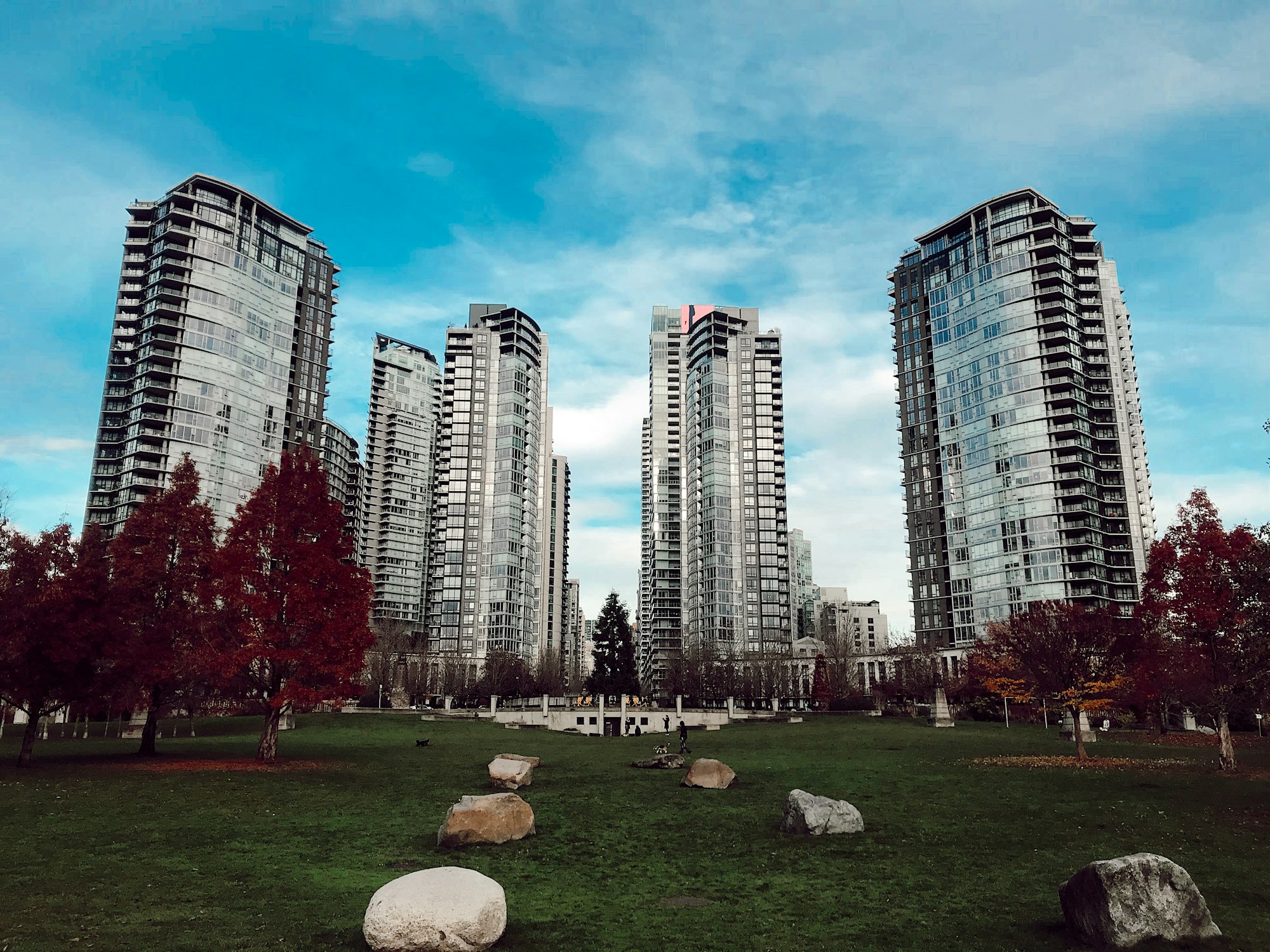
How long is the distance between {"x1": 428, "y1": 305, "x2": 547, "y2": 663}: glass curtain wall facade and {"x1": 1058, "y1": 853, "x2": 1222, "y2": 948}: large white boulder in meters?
156

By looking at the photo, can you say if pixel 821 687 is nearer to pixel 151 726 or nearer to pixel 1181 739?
pixel 1181 739

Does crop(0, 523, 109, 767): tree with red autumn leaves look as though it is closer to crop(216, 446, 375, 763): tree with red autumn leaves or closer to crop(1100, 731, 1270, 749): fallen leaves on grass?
crop(216, 446, 375, 763): tree with red autumn leaves

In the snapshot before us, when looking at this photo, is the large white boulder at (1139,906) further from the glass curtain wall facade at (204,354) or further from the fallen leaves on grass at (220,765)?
the glass curtain wall facade at (204,354)

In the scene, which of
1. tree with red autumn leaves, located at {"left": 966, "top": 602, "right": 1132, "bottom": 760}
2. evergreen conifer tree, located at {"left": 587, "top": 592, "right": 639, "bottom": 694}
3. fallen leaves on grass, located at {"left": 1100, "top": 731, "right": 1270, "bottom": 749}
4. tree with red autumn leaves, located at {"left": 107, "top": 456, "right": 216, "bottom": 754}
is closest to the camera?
tree with red autumn leaves, located at {"left": 107, "top": 456, "right": 216, "bottom": 754}

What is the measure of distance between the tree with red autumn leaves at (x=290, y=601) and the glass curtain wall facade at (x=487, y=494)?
419 ft

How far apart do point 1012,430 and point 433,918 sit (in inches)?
5551

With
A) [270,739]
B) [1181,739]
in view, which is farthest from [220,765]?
[1181,739]

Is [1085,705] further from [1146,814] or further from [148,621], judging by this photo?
[148,621]

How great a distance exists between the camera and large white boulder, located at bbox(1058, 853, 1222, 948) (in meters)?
12.1

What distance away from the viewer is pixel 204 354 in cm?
13562

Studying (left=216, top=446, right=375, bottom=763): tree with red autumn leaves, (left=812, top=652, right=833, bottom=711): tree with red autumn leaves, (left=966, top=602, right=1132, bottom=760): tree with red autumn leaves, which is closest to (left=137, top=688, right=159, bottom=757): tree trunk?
(left=216, top=446, right=375, bottom=763): tree with red autumn leaves

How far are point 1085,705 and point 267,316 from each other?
143511 mm

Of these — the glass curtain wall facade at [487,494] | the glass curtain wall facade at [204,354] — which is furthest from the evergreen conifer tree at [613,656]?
the glass curtain wall facade at [204,354]

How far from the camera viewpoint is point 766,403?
188 metres
